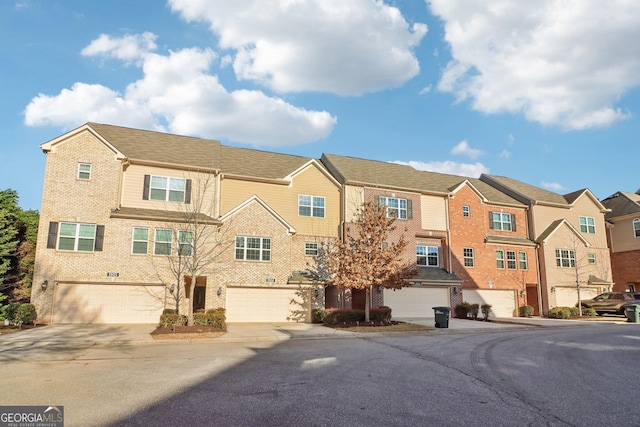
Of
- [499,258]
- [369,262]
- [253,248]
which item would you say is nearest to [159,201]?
[253,248]

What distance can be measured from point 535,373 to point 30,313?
2130 centimetres

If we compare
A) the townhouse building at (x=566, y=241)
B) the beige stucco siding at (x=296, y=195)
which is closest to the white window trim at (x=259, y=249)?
the beige stucco siding at (x=296, y=195)

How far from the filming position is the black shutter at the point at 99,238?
21.8m

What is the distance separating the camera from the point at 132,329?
19141 mm

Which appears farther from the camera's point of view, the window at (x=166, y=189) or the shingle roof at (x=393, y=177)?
the shingle roof at (x=393, y=177)

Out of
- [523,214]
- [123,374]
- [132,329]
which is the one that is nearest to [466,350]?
[123,374]

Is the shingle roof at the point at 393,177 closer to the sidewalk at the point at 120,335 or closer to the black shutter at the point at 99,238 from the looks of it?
the sidewalk at the point at 120,335

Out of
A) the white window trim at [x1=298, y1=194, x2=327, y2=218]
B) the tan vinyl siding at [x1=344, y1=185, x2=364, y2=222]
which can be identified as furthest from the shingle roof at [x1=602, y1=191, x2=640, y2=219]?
the white window trim at [x1=298, y1=194, x2=327, y2=218]

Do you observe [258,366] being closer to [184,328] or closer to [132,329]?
[184,328]

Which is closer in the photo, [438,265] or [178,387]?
[178,387]

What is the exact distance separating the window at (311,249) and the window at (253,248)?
10.3 feet

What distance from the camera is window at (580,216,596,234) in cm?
3694

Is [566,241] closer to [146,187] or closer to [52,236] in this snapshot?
[146,187]

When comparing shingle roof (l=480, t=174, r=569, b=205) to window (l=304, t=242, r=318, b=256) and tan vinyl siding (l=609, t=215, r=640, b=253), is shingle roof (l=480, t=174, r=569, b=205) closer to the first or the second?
tan vinyl siding (l=609, t=215, r=640, b=253)
